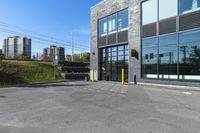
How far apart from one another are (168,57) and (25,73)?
63.0 feet

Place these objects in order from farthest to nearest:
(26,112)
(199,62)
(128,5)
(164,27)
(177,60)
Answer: (128,5), (164,27), (177,60), (199,62), (26,112)

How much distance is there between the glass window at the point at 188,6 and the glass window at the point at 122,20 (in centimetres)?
680

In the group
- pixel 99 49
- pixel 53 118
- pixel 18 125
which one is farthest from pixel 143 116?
pixel 99 49

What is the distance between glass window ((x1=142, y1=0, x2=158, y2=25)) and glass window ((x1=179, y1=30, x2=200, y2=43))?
3.40 metres

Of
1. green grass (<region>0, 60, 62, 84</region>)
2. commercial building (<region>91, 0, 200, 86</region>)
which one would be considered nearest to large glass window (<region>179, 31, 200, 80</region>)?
commercial building (<region>91, 0, 200, 86</region>)

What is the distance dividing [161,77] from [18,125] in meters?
14.1

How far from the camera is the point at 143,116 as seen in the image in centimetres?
702

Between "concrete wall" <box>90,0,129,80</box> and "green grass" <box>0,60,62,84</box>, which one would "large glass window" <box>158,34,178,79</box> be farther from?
"green grass" <box>0,60,62,84</box>

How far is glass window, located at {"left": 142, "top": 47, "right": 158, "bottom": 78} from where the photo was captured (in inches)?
712

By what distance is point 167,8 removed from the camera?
17.1 meters

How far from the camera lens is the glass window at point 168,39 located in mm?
16331

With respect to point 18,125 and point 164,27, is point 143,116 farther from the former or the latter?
point 164,27

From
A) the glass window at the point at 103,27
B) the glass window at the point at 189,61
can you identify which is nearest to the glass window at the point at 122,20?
the glass window at the point at 103,27

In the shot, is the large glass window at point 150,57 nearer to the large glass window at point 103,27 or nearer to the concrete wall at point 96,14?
the concrete wall at point 96,14
